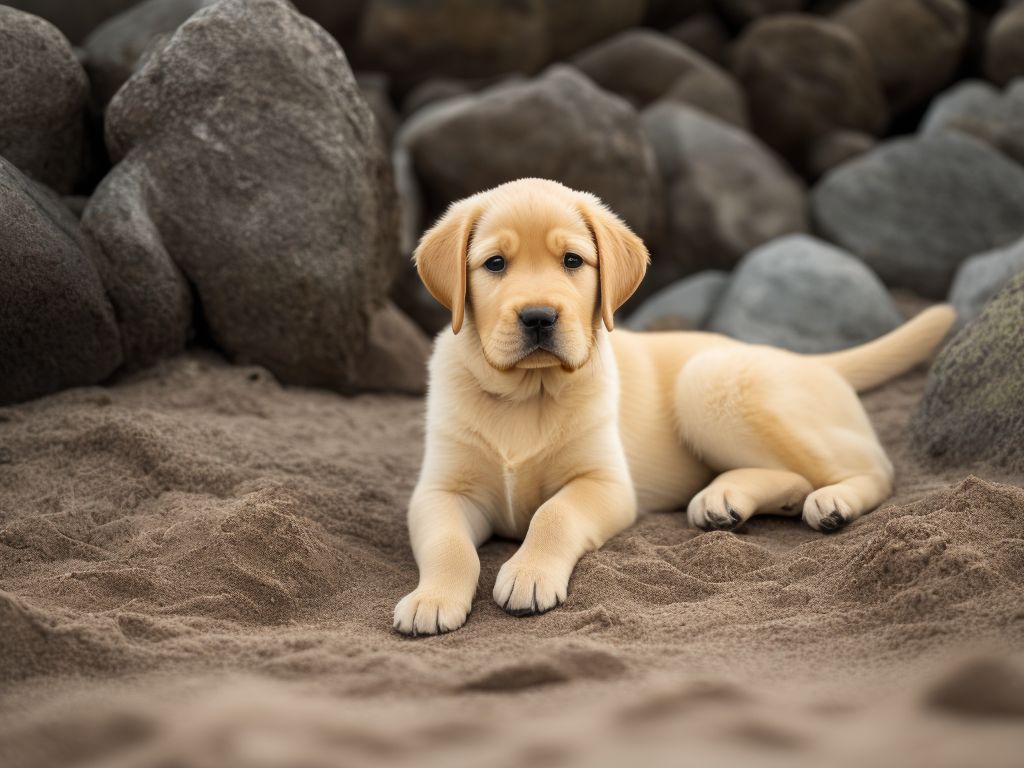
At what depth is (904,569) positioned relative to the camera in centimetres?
328

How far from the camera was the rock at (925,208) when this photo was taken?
28.4 ft

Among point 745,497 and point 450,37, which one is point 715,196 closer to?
point 450,37

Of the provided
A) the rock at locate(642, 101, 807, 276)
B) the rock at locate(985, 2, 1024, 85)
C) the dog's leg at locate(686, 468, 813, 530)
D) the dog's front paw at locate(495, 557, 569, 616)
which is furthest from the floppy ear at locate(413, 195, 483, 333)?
the rock at locate(985, 2, 1024, 85)

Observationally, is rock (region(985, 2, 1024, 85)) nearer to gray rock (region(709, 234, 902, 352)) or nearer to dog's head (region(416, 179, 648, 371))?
gray rock (region(709, 234, 902, 352))

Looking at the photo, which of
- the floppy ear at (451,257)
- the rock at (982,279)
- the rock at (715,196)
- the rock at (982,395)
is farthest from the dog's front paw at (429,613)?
the rock at (715,196)

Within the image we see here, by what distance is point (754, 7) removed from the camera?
39.1ft

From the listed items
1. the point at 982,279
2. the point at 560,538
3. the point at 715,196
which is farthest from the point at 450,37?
the point at 560,538

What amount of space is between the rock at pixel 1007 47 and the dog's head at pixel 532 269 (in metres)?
8.79

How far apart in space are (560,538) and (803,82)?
8653 millimetres

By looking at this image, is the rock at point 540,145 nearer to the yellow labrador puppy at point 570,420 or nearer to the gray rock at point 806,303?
the gray rock at point 806,303

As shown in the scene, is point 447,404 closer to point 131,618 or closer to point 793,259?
point 131,618

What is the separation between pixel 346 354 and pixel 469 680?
381cm

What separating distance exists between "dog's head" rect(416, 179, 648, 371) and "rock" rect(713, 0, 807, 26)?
9.00m

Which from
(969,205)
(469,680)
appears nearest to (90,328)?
(469,680)
